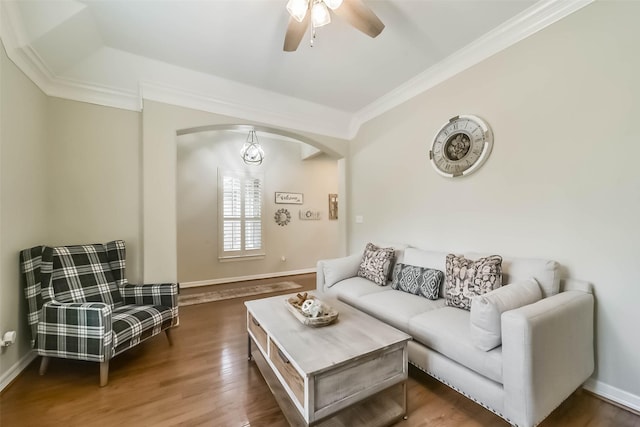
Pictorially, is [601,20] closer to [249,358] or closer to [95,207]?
[249,358]

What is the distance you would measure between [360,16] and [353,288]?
2366 millimetres

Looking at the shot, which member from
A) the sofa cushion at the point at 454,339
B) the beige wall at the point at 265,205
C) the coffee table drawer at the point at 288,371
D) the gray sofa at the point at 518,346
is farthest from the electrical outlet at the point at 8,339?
the sofa cushion at the point at 454,339

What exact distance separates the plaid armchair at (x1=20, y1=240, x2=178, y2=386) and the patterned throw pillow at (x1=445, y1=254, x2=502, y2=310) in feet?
8.31

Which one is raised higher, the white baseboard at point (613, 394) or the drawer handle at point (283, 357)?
the drawer handle at point (283, 357)

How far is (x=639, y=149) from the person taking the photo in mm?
1653

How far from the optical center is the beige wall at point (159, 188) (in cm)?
279

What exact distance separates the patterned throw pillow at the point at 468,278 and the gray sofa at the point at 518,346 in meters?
0.10

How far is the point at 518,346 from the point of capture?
1.36 meters

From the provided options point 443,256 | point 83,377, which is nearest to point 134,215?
point 83,377

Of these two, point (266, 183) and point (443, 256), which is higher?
point (266, 183)

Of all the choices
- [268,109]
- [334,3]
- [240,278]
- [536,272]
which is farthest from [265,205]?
[536,272]

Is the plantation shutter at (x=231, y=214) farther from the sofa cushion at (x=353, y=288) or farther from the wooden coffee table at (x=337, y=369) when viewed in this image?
the wooden coffee table at (x=337, y=369)

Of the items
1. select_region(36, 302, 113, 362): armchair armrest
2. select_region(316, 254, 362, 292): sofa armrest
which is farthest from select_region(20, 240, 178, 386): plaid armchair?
select_region(316, 254, 362, 292): sofa armrest

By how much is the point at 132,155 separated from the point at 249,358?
2.50m
